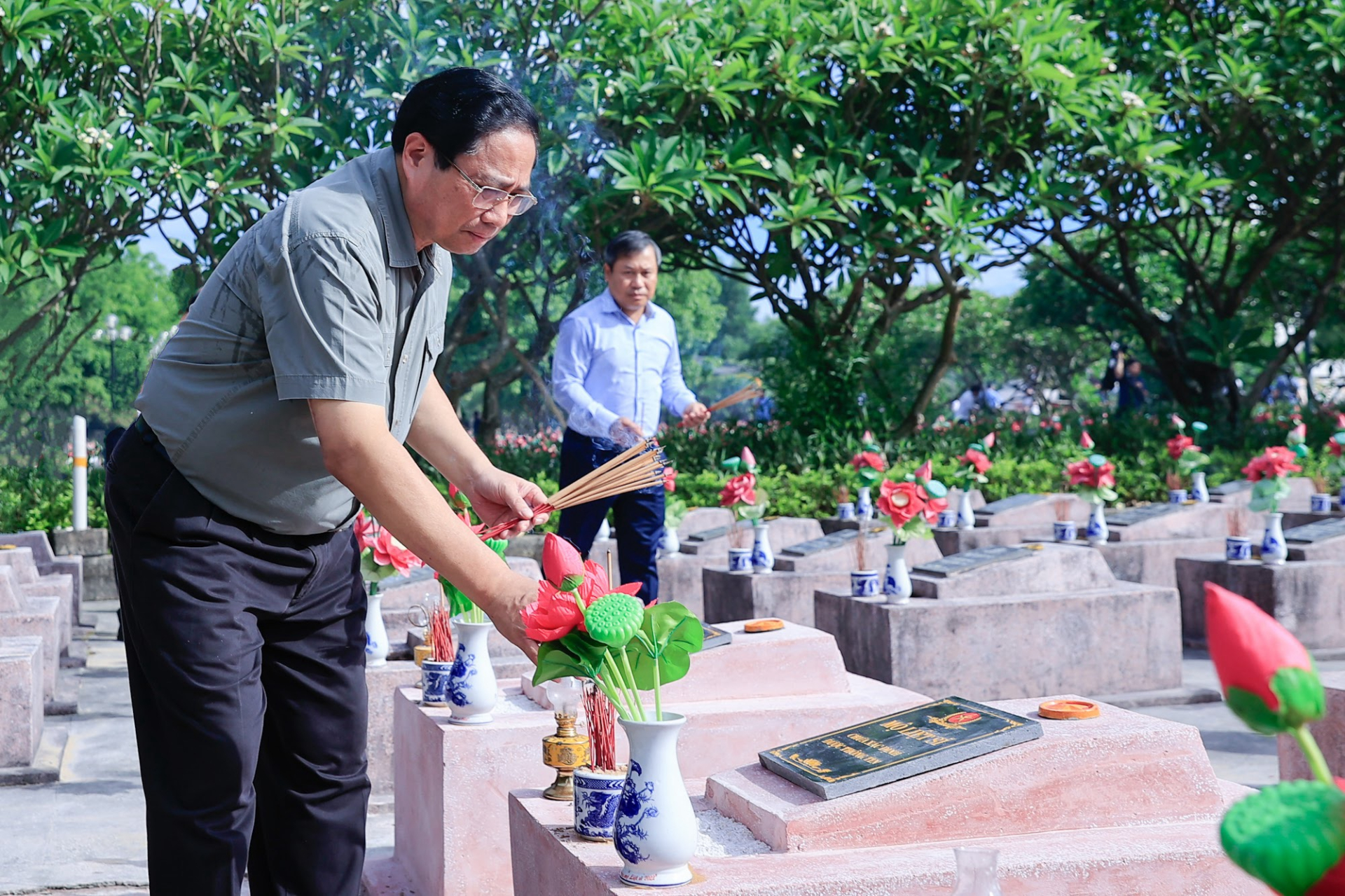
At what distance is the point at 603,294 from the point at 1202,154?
31.4ft

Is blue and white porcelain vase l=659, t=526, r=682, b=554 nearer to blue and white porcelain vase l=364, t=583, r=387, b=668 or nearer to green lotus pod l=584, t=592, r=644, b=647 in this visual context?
blue and white porcelain vase l=364, t=583, r=387, b=668

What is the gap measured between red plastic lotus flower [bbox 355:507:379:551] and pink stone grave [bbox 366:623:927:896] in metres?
0.82

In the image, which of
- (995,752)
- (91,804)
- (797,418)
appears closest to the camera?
A: (995,752)

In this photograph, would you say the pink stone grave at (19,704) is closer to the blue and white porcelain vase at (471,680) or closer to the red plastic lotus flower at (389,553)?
the red plastic lotus flower at (389,553)

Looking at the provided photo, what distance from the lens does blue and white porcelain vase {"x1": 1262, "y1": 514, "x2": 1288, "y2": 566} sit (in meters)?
6.91

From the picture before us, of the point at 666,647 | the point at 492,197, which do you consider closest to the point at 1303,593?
the point at 666,647

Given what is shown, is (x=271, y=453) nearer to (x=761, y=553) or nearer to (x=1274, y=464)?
(x=761, y=553)

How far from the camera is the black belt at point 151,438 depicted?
213cm

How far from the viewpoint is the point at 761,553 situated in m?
6.94

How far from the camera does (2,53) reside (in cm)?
852

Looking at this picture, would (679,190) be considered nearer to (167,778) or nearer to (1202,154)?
(1202,154)

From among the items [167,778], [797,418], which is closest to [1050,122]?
[797,418]

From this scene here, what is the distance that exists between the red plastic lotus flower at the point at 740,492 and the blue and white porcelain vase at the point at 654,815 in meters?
4.96

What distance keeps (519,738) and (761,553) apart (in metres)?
3.82
